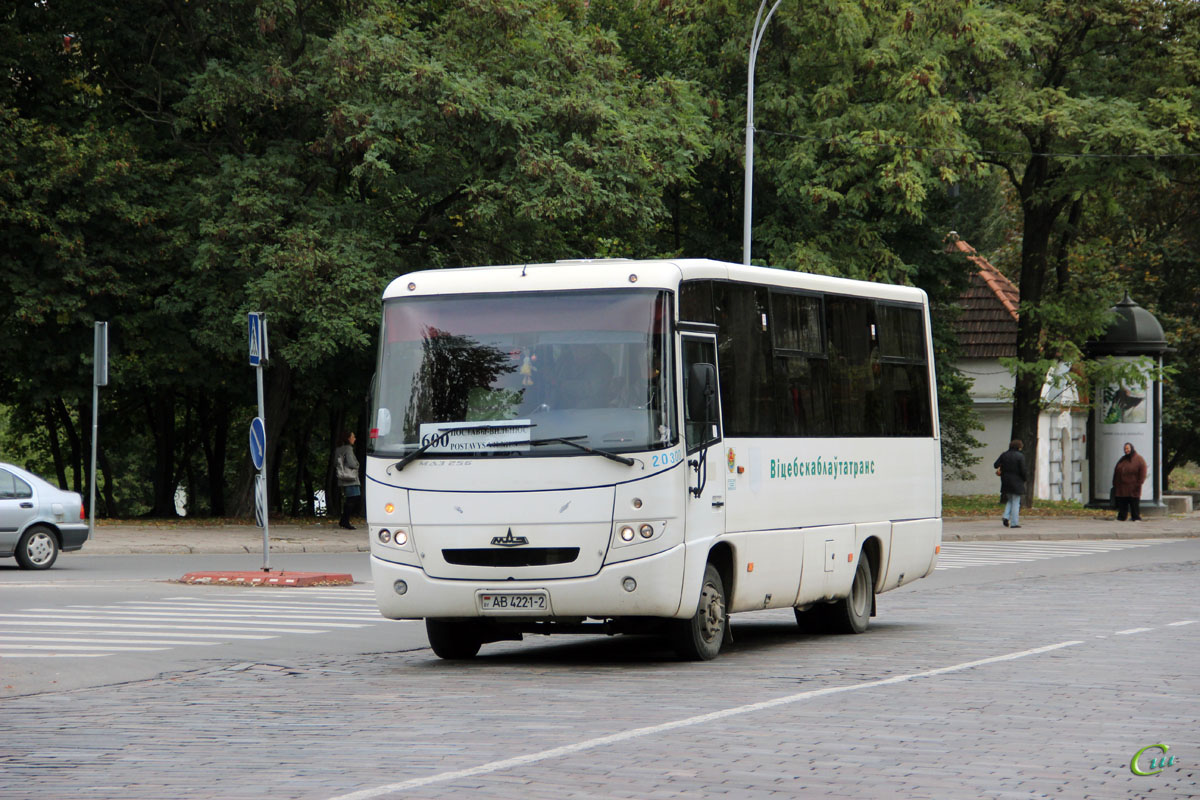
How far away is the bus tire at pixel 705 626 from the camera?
1288 centimetres

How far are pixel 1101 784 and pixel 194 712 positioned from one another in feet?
17.8

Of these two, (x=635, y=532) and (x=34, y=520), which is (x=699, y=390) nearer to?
(x=635, y=532)

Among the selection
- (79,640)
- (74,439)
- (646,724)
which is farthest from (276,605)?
(74,439)

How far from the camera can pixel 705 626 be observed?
1312 cm

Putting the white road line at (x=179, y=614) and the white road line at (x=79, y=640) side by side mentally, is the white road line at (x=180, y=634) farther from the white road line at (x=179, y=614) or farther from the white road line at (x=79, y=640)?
the white road line at (x=179, y=614)

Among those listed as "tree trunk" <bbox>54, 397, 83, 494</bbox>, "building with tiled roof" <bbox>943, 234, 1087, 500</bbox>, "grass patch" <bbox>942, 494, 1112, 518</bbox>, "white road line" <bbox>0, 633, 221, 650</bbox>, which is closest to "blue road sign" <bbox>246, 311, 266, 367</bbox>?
"white road line" <bbox>0, 633, 221, 650</bbox>

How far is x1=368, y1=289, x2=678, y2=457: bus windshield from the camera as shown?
12555 mm

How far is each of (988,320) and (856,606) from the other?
4504 centimetres

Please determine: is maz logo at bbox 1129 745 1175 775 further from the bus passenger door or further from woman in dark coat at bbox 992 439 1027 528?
woman in dark coat at bbox 992 439 1027 528

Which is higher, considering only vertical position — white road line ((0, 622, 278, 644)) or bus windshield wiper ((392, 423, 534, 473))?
bus windshield wiper ((392, 423, 534, 473))

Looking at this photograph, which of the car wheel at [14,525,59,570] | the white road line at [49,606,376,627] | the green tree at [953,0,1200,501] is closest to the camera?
the white road line at [49,606,376,627]

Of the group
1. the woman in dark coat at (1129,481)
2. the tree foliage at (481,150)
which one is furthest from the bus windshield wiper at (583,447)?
the woman in dark coat at (1129,481)

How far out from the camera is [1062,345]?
40.6m

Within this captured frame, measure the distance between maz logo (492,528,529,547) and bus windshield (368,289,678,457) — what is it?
0.60m
